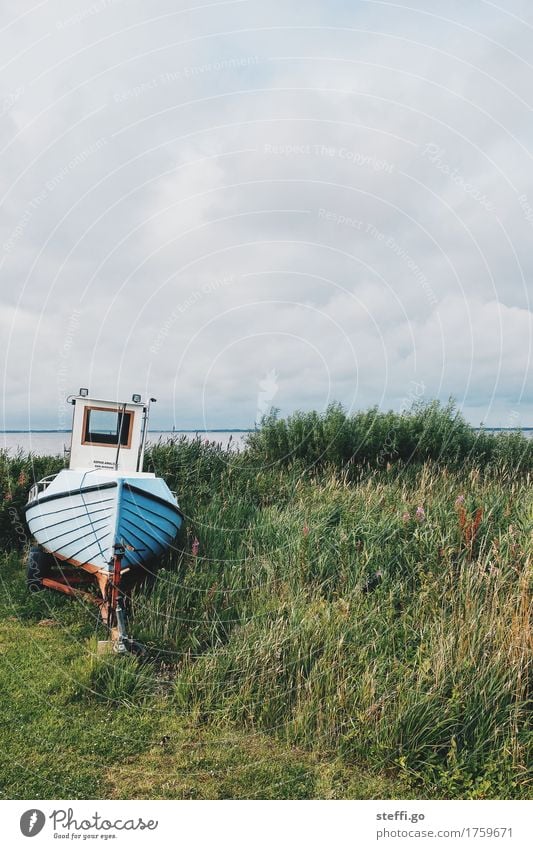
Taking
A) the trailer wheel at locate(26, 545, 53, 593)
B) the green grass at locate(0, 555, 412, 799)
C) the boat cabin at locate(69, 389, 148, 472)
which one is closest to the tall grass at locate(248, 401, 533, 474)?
the boat cabin at locate(69, 389, 148, 472)

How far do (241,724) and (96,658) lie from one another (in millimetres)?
1694

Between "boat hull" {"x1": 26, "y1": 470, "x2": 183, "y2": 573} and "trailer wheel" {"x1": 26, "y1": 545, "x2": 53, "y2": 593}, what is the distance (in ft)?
0.63

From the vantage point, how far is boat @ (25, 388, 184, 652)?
344 inches

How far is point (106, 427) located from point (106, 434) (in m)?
0.12

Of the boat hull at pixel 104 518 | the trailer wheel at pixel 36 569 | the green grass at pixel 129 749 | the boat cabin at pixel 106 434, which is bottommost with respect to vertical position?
the green grass at pixel 129 749

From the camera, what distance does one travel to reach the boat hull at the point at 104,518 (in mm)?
8758

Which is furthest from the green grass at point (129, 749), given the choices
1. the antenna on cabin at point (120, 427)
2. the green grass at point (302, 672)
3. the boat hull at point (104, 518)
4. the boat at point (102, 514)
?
the antenna on cabin at point (120, 427)

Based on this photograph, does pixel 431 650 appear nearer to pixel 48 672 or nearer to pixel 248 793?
pixel 248 793

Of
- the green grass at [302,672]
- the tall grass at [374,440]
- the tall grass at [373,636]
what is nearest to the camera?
the green grass at [302,672]

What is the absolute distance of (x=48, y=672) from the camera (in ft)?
21.6

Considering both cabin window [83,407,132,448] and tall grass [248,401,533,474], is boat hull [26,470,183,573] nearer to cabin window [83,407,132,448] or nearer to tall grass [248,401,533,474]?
cabin window [83,407,132,448]

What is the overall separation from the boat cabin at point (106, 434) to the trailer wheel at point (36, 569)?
5.43ft

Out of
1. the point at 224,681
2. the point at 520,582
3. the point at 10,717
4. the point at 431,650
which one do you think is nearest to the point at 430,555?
the point at 520,582

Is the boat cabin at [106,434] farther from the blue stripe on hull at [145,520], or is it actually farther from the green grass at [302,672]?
the green grass at [302,672]
